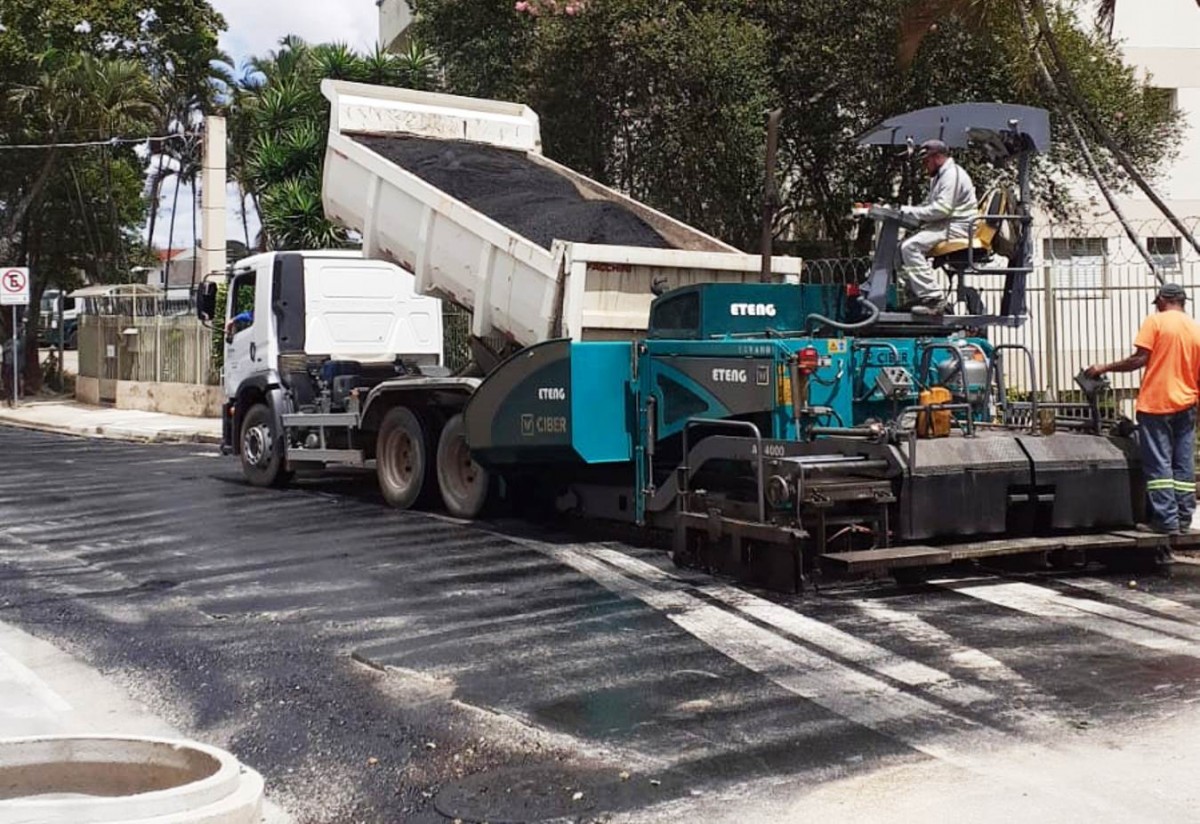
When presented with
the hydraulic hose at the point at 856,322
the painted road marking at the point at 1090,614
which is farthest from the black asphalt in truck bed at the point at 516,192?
the painted road marking at the point at 1090,614

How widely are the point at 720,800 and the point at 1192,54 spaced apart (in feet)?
94.8

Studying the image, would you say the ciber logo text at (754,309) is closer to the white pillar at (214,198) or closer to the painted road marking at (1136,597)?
the painted road marking at (1136,597)

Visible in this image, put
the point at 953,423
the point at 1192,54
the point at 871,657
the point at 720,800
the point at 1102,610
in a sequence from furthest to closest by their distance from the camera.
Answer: the point at 1192,54 < the point at 953,423 < the point at 1102,610 < the point at 871,657 < the point at 720,800

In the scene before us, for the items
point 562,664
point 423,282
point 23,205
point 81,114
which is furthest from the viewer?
point 23,205

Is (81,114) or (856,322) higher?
(81,114)

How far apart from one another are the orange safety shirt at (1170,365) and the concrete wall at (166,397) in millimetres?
20463

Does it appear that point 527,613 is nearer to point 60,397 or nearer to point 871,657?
point 871,657

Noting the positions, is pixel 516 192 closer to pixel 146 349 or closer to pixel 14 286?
pixel 146 349

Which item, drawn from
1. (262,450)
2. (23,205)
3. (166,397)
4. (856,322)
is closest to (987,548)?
(856,322)

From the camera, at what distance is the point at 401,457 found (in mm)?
13320

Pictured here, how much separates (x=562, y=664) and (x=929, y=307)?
4.05m

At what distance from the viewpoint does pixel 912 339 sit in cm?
998

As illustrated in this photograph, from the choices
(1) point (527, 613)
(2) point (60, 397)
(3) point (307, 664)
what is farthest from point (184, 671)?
(2) point (60, 397)

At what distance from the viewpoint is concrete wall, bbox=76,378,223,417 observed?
27609mm
